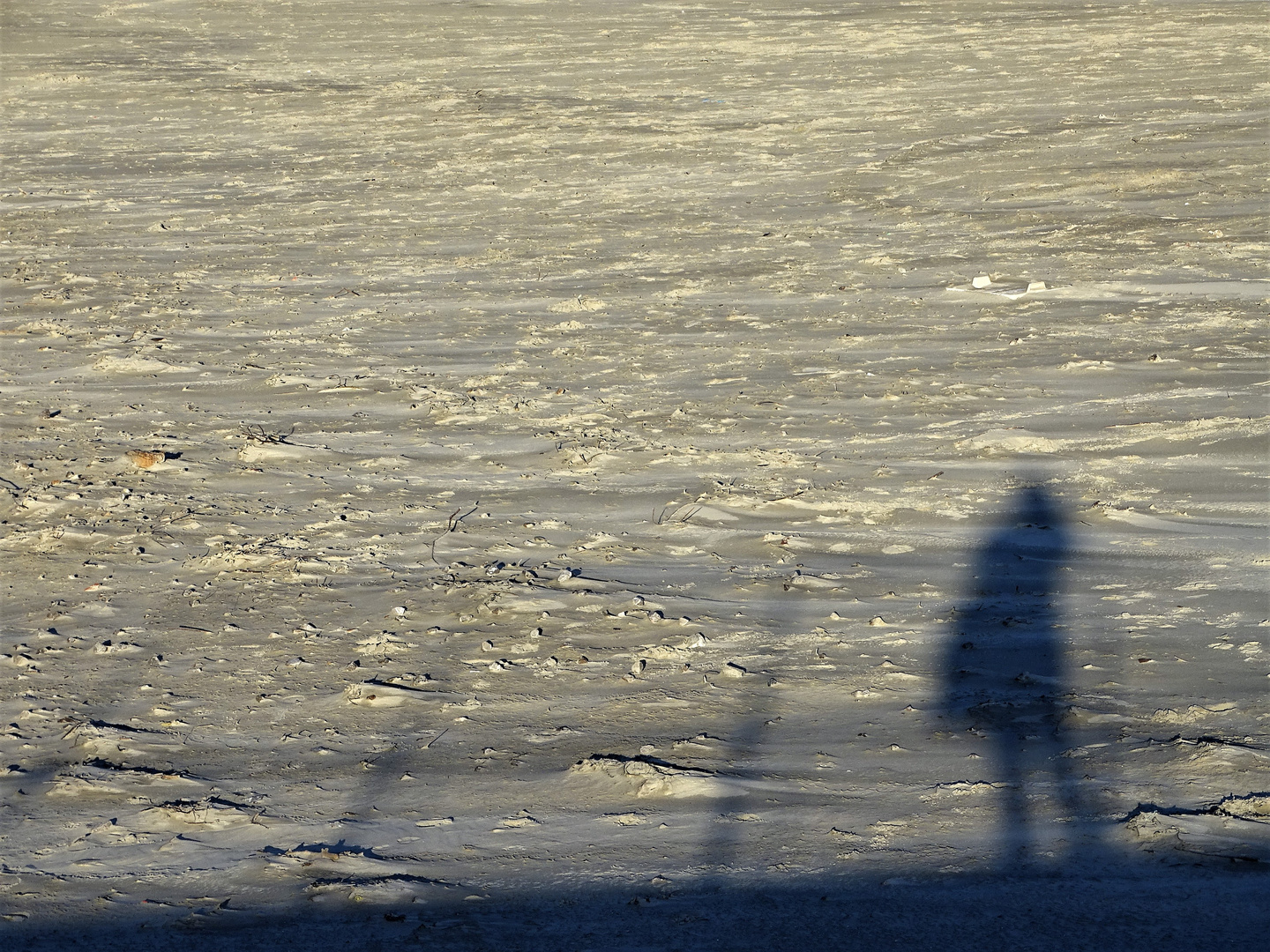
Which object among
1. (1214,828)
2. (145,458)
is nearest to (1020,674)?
(1214,828)

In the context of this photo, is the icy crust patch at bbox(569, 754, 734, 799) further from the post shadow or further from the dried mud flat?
the post shadow

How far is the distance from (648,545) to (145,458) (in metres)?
2.18

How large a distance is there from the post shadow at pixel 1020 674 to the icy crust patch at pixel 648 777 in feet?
2.25

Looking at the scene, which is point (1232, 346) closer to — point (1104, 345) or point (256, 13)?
point (1104, 345)

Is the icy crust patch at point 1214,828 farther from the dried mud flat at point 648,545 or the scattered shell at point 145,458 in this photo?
the scattered shell at point 145,458

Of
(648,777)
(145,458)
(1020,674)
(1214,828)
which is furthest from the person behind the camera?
(145,458)

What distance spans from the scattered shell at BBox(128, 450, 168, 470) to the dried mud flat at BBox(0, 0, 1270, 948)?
0.09 feet

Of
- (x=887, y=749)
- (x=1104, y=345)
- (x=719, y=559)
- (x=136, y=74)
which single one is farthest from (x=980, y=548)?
(x=136, y=74)

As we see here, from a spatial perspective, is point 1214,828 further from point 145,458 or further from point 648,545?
point 145,458

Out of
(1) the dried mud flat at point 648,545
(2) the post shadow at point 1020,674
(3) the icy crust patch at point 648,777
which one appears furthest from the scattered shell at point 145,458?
(2) the post shadow at point 1020,674

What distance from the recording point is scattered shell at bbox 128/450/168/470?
5.43 meters

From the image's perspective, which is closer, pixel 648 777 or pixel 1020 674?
pixel 648 777

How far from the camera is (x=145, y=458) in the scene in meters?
5.45

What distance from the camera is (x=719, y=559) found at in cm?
452
